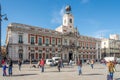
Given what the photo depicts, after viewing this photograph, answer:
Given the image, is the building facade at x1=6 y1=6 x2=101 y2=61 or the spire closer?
the building facade at x1=6 y1=6 x2=101 y2=61

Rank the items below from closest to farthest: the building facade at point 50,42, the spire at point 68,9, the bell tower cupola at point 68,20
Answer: the building facade at point 50,42
the bell tower cupola at point 68,20
the spire at point 68,9

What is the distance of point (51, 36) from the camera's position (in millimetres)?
52781

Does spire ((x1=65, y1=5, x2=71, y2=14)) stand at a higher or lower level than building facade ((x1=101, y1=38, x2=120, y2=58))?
higher

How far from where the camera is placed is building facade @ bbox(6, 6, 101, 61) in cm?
4512

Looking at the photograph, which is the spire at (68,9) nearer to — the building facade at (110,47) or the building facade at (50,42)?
the building facade at (50,42)

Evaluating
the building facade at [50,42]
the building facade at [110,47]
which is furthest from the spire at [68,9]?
the building facade at [110,47]

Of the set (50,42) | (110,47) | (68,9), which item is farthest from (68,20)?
(110,47)

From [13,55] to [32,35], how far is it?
7.37m

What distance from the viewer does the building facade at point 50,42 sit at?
148ft

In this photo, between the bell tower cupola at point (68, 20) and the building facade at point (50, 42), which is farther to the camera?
the bell tower cupola at point (68, 20)

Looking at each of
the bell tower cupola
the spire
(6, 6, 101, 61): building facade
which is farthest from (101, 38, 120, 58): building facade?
the spire

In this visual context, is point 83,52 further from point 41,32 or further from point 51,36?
point 41,32

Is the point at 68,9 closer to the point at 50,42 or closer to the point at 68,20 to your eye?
the point at 68,20

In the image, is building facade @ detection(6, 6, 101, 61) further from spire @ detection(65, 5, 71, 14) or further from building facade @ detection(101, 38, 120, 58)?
building facade @ detection(101, 38, 120, 58)
